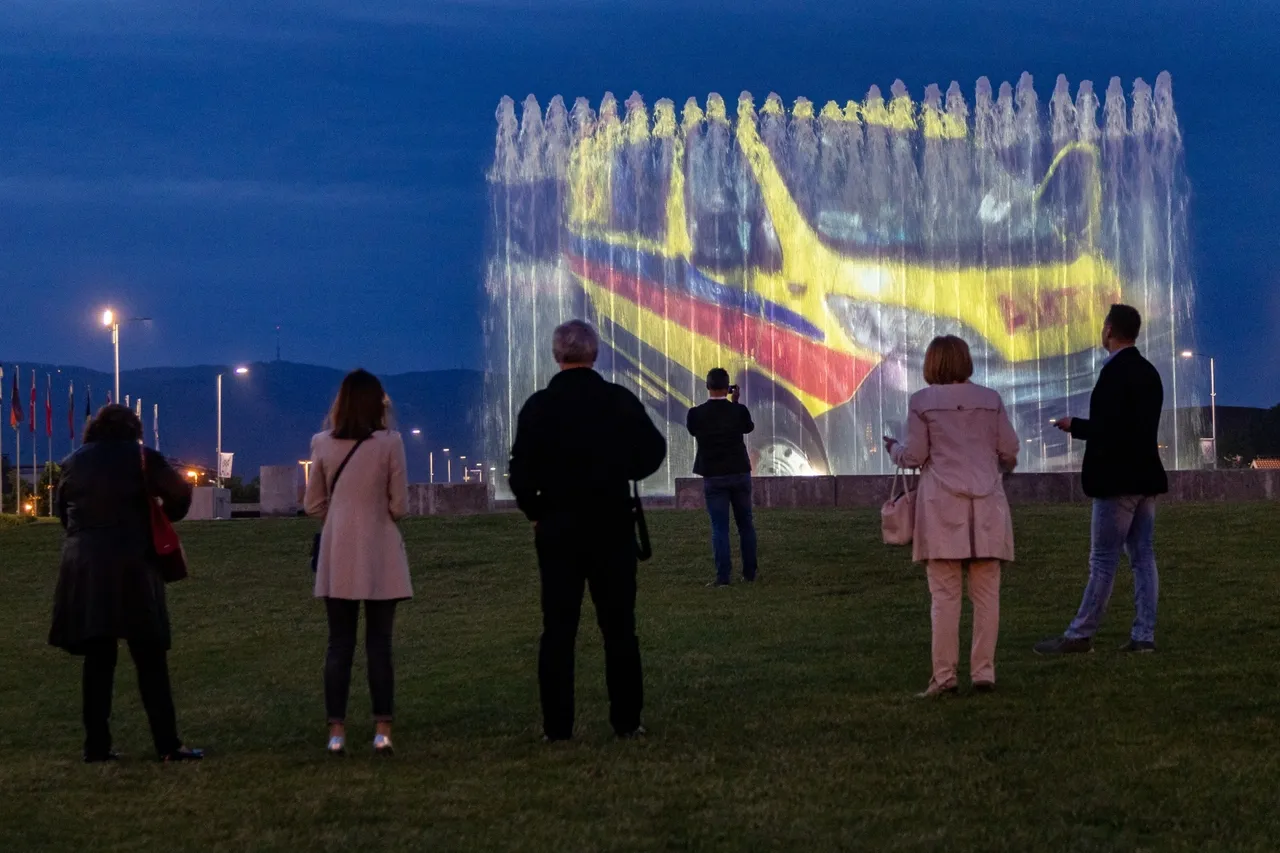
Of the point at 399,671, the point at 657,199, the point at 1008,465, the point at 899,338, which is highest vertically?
the point at 657,199

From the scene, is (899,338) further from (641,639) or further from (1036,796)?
(1036,796)

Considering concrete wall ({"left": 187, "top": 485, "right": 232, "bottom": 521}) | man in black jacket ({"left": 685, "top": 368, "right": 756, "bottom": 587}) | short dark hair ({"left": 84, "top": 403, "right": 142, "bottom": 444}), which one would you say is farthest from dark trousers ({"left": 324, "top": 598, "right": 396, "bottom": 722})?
concrete wall ({"left": 187, "top": 485, "right": 232, "bottom": 521})

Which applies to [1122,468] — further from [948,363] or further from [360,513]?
[360,513]

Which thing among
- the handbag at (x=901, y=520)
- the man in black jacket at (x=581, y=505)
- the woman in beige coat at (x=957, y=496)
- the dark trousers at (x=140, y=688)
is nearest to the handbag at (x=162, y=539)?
the dark trousers at (x=140, y=688)

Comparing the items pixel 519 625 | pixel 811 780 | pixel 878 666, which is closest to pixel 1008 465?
pixel 878 666

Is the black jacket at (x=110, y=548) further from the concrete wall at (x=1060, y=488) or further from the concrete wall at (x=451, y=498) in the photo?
the concrete wall at (x=451, y=498)

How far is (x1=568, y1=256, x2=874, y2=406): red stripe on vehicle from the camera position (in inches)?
2114

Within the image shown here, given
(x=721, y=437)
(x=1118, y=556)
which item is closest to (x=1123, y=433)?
(x=1118, y=556)

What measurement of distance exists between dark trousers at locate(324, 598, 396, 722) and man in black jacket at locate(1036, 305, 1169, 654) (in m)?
4.23

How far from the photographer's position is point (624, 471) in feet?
27.4

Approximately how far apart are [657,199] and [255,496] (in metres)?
43.5

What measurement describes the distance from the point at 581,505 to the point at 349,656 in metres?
1.30

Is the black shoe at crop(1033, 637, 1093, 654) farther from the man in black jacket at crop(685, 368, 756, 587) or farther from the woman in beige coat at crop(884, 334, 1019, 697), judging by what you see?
the man in black jacket at crop(685, 368, 756, 587)

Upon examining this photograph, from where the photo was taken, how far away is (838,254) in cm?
5347
